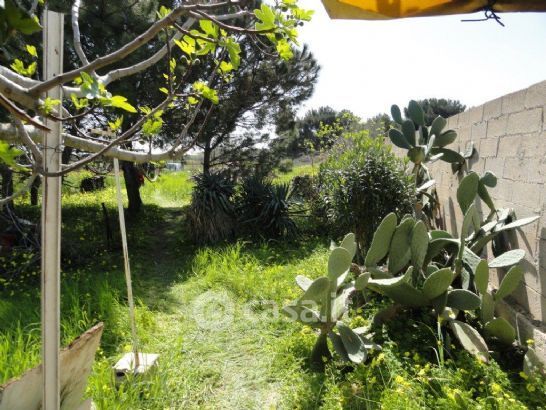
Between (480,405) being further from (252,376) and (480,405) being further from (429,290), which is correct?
(252,376)

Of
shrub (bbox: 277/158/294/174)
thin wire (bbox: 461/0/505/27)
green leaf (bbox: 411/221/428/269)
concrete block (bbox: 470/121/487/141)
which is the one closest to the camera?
thin wire (bbox: 461/0/505/27)

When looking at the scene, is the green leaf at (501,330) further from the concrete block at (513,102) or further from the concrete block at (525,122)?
the concrete block at (513,102)

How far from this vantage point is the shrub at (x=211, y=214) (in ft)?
18.5

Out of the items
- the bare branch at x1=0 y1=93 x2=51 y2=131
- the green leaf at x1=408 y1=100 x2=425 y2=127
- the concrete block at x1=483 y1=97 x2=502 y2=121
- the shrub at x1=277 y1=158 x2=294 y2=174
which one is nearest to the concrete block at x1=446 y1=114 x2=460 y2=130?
the green leaf at x1=408 y1=100 x2=425 y2=127

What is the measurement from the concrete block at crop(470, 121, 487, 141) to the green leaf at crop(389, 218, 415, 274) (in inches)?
50.4

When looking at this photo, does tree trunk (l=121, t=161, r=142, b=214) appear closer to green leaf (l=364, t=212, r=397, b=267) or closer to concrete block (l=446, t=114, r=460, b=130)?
concrete block (l=446, t=114, r=460, b=130)

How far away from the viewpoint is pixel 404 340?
90.9 inches

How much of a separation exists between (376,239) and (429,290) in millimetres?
457

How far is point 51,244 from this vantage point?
864 millimetres

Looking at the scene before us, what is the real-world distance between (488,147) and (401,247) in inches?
51.3

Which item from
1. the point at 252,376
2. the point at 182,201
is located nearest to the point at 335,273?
the point at 252,376

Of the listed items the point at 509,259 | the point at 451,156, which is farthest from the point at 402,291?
the point at 451,156

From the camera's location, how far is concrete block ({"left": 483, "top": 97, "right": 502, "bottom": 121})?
2740 mm

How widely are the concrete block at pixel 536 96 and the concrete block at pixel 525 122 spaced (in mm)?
39
